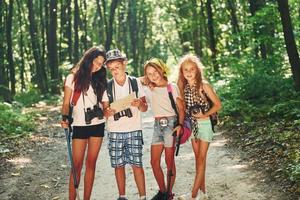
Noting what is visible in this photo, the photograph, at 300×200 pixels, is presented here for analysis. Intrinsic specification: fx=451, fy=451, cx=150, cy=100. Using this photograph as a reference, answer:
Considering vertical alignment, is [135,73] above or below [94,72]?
above

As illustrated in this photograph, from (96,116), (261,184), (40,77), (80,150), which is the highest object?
(40,77)

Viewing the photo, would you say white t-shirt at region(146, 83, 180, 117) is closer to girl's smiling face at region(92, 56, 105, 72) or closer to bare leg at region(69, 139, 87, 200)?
girl's smiling face at region(92, 56, 105, 72)

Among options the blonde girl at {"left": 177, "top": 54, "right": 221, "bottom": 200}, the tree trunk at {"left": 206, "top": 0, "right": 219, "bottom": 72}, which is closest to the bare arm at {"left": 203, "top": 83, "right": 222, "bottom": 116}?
the blonde girl at {"left": 177, "top": 54, "right": 221, "bottom": 200}

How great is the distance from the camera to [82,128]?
20.2 feet

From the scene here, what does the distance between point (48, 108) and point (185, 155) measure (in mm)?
12651

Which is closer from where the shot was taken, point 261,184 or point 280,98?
point 261,184

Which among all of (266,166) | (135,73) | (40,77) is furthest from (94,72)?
(135,73)

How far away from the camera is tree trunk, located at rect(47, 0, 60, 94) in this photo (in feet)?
81.9

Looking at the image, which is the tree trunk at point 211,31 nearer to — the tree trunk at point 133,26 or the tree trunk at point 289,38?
the tree trunk at point 289,38

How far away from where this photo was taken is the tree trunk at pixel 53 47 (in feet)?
81.9

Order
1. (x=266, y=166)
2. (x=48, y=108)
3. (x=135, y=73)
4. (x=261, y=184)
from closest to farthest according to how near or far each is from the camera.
Answer: (x=261, y=184) → (x=266, y=166) → (x=48, y=108) → (x=135, y=73)

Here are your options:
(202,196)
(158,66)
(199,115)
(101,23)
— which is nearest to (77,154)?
(158,66)

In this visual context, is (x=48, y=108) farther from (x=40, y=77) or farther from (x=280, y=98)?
(x=280, y=98)

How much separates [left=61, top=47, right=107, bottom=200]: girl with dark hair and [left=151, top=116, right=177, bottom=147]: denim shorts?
0.77m
